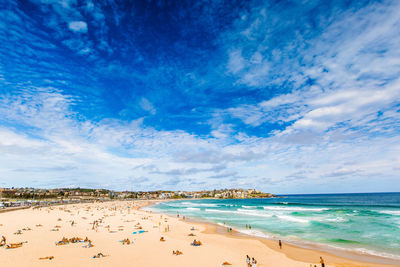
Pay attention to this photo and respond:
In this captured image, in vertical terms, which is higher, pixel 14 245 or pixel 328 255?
pixel 14 245

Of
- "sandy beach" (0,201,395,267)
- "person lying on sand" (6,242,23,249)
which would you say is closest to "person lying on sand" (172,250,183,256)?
"sandy beach" (0,201,395,267)

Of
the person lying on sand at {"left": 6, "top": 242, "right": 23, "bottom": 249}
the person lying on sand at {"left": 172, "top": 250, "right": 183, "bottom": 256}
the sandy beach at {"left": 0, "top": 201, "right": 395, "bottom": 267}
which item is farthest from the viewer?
the person lying on sand at {"left": 172, "top": 250, "right": 183, "bottom": 256}

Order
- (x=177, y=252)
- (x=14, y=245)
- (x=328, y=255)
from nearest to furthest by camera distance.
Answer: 1. (x=328, y=255)
2. (x=177, y=252)
3. (x=14, y=245)

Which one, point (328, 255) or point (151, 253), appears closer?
point (328, 255)

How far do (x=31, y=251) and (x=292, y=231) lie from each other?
31065 millimetres

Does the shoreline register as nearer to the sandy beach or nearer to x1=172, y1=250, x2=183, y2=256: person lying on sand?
the sandy beach

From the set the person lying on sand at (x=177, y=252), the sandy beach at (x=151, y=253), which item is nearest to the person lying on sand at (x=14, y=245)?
the sandy beach at (x=151, y=253)

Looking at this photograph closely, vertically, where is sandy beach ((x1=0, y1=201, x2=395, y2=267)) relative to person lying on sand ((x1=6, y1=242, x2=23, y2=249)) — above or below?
below

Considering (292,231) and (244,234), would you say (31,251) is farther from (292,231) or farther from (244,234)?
(292,231)

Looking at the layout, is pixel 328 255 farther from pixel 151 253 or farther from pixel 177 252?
pixel 151 253

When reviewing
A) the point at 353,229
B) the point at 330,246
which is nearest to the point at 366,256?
the point at 330,246

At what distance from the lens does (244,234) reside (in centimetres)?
2880

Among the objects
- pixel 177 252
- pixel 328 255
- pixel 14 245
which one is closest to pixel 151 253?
pixel 177 252

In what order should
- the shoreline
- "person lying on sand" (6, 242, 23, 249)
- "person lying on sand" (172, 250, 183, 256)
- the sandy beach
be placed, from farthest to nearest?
1. "person lying on sand" (172, 250, 183, 256)
2. "person lying on sand" (6, 242, 23, 249)
3. the shoreline
4. the sandy beach
